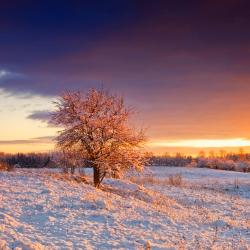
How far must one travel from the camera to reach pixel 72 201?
60.1 feet

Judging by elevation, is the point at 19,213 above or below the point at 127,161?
below

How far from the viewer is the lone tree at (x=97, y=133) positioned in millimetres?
27656

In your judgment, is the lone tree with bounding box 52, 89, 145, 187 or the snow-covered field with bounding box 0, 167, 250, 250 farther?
the lone tree with bounding box 52, 89, 145, 187

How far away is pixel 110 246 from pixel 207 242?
3391 millimetres

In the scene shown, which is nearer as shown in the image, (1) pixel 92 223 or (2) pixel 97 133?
(1) pixel 92 223

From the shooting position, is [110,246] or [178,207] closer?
[110,246]

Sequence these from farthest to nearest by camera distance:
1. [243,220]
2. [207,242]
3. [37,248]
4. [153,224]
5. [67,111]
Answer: [67,111], [243,220], [153,224], [207,242], [37,248]

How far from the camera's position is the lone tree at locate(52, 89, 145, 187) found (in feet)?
90.7

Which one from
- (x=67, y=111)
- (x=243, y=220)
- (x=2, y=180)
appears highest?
(x=67, y=111)

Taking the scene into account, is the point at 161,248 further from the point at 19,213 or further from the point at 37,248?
the point at 19,213

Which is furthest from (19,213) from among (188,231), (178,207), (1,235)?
(178,207)

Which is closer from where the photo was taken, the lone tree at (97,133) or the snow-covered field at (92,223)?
the snow-covered field at (92,223)

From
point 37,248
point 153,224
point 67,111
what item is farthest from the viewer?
point 67,111

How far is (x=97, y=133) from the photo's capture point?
27859 mm
